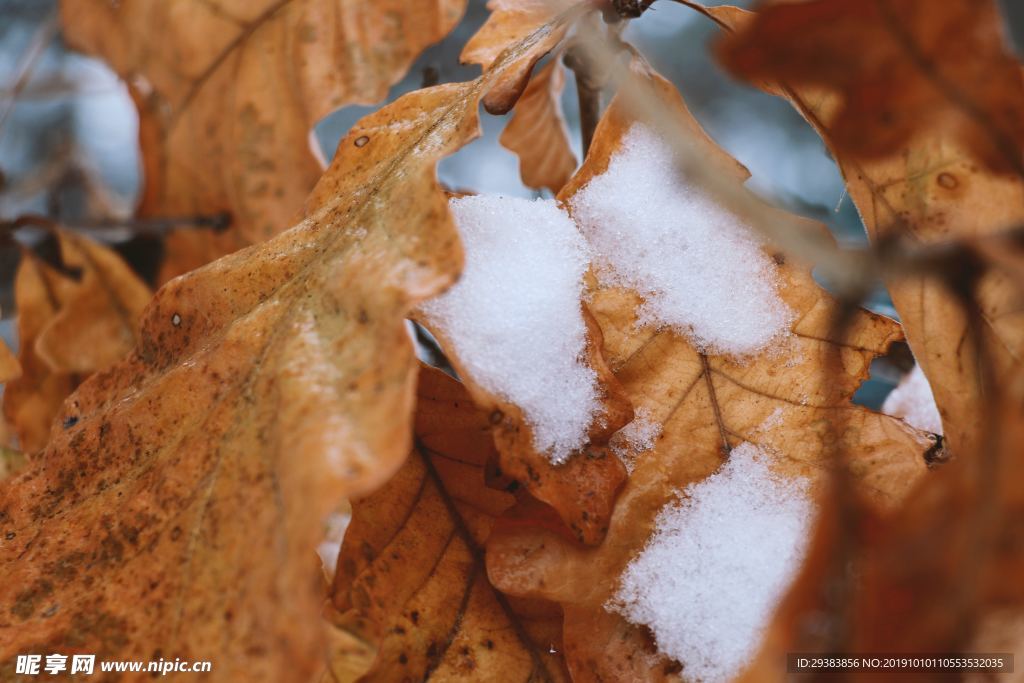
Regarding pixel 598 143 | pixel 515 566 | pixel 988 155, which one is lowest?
pixel 515 566

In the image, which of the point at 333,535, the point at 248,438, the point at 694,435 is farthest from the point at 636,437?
the point at 333,535

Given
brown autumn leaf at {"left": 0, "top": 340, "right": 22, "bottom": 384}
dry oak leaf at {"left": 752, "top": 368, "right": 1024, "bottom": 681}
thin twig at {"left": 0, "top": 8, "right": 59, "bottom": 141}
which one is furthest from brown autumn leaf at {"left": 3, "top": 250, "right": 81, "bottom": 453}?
dry oak leaf at {"left": 752, "top": 368, "right": 1024, "bottom": 681}

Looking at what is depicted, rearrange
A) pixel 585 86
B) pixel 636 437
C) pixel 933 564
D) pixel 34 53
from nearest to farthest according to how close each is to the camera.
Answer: pixel 933 564
pixel 636 437
pixel 585 86
pixel 34 53

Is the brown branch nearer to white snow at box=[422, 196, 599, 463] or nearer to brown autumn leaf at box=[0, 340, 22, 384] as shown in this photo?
white snow at box=[422, 196, 599, 463]

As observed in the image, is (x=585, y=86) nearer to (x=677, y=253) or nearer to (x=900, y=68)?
(x=677, y=253)

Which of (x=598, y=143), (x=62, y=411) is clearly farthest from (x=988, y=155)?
(x=62, y=411)

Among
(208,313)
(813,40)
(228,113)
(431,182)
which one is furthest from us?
(228,113)

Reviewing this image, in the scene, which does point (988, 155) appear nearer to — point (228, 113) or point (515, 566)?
point (515, 566)
